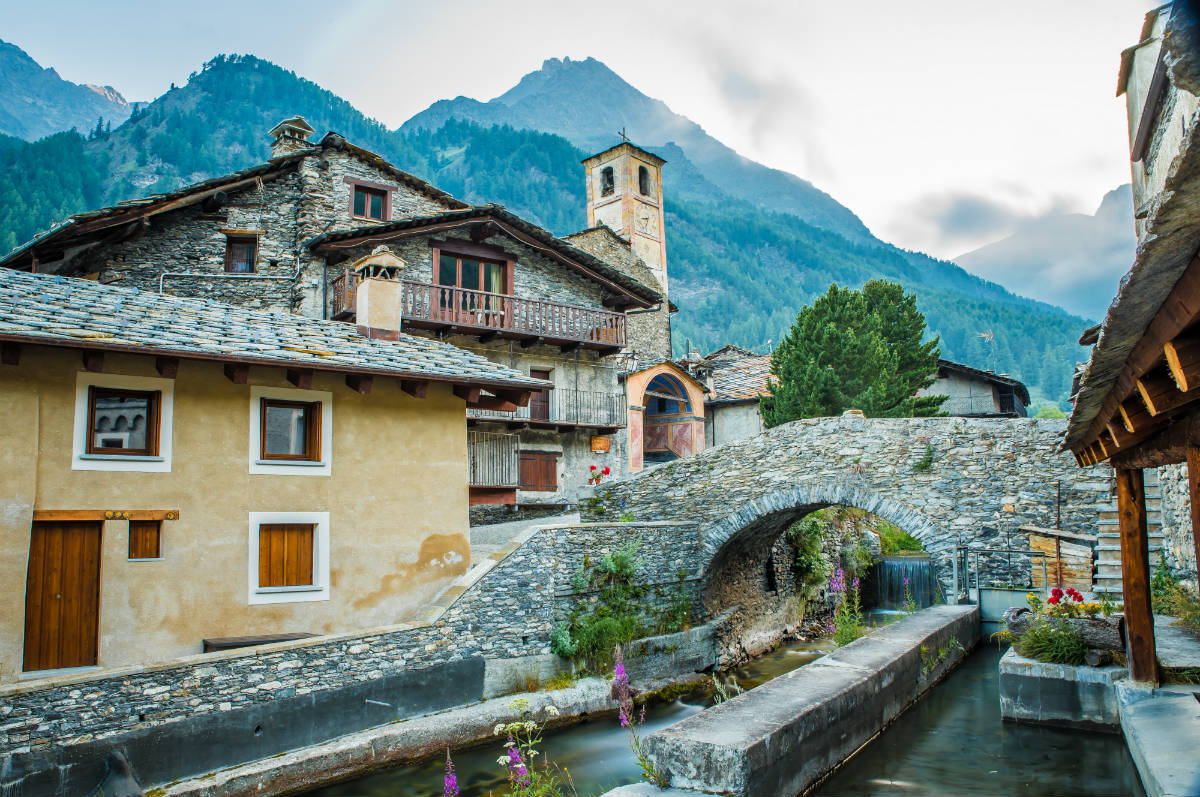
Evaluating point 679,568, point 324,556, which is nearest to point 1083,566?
point 679,568

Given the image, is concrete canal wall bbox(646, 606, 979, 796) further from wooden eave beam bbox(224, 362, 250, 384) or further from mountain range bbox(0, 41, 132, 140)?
mountain range bbox(0, 41, 132, 140)

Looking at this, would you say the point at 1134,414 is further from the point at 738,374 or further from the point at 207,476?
the point at 738,374

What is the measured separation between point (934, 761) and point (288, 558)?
7.37 meters

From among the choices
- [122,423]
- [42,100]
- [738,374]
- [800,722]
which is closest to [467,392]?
[122,423]

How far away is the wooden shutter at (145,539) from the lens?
889cm

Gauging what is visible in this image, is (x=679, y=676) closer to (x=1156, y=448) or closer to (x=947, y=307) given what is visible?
(x=1156, y=448)

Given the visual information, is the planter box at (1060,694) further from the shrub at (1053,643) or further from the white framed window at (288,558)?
the white framed window at (288,558)

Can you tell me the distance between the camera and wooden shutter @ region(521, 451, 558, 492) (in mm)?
20828

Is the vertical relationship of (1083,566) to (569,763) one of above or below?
above

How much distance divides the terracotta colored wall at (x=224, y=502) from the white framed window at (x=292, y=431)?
0.09 meters

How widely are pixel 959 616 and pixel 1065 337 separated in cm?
9334

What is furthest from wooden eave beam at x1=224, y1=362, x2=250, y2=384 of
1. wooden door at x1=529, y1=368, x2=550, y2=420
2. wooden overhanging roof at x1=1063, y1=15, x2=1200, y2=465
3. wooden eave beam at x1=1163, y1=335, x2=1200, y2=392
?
wooden door at x1=529, y1=368, x2=550, y2=420

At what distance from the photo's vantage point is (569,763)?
9484 mm

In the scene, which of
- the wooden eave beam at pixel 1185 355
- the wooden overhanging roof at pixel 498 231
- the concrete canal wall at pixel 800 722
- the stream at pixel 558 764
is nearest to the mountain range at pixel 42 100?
the wooden overhanging roof at pixel 498 231
